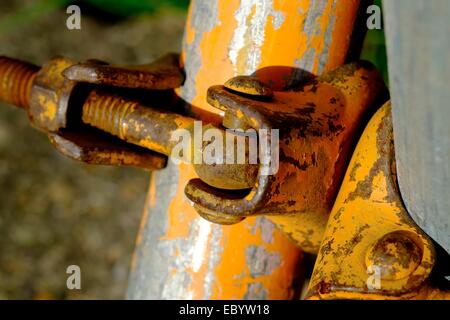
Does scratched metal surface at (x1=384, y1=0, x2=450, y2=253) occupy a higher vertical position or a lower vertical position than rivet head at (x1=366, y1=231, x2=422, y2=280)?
higher

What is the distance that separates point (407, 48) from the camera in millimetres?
489

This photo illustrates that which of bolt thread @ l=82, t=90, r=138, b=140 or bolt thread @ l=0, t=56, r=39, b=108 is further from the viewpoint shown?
bolt thread @ l=0, t=56, r=39, b=108

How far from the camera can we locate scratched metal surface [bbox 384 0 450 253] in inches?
18.1

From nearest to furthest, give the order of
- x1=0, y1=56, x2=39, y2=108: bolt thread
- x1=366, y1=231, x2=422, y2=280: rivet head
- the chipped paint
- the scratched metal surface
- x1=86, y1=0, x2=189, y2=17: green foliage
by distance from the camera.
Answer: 1. the scratched metal surface
2. x1=366, y1=231, x2=422, y2=280: rivet head
3. the chipped paint
4. x1=0, y1=56, x2=39, y2=108: bolt thread
5. x1=86, y1=0, x2=189, y2=17: green foliage

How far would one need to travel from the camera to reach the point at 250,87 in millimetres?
748

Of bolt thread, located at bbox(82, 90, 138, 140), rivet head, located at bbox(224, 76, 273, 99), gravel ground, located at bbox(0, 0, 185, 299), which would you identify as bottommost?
gravel ground, located at bbox(0, 0, 185, 299)

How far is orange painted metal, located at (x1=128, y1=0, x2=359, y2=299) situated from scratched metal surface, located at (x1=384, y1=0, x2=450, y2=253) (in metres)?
0.23

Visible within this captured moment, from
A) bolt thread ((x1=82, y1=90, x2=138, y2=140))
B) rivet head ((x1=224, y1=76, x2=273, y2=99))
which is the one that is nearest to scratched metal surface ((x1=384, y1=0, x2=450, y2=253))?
rivet head ((x1=224, y1=76, x2=273, y2=99))

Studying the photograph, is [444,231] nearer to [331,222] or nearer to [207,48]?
[331,222]

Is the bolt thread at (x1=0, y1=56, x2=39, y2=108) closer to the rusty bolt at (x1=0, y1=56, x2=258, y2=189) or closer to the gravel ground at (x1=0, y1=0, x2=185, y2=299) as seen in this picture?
the rusty bolt at (x1=0, y1=56, x2=258, y2=189)

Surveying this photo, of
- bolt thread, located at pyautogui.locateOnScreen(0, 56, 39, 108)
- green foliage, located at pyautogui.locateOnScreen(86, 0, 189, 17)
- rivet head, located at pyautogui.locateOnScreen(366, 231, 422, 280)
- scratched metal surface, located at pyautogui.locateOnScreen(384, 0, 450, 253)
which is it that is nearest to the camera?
scratched metal surface, located at pyautogui.locateOnScreen(384, 0, 450, 253)

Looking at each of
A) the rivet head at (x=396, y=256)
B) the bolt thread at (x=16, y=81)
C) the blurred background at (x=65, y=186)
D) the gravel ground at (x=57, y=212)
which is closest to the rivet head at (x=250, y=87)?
the rivet head at (x=396, y=256)

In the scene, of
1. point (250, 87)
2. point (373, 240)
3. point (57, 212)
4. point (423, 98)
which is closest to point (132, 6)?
point (57, 212)

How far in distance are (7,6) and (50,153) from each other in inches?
28.0
